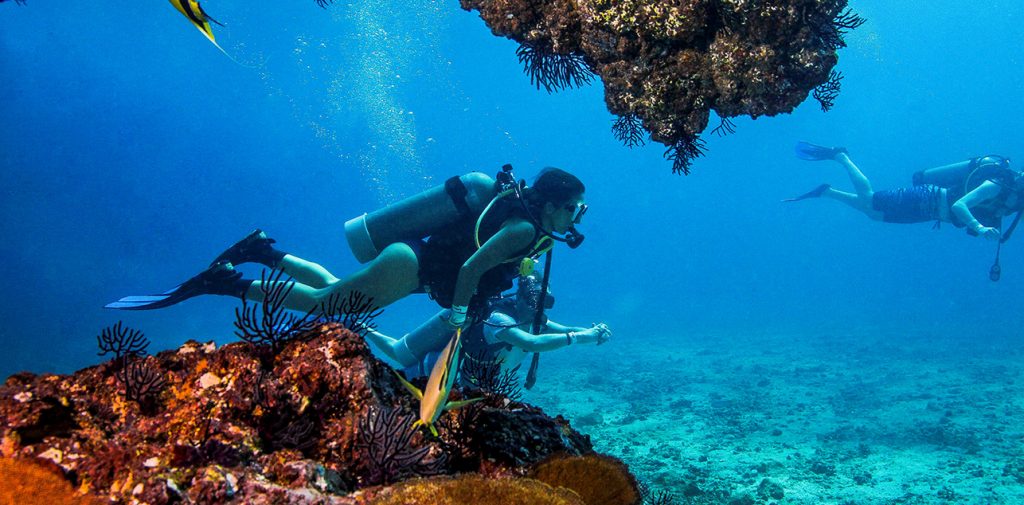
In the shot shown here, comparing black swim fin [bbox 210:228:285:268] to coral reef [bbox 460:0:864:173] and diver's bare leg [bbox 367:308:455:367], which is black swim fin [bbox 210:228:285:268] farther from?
coral reef [bbox 460:0:864:173]

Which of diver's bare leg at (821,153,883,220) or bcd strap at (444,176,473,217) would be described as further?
diver's bare leg at (821,153,883,220)

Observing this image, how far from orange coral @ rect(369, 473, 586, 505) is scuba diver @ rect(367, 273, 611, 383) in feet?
19.7

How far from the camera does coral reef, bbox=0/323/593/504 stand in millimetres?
1811

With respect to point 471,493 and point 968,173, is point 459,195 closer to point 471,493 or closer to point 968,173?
point 471,493

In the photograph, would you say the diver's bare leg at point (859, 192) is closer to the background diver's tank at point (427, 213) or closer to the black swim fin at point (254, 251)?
the background diver's tank at point (427, 213)

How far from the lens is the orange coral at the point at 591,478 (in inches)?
94.1

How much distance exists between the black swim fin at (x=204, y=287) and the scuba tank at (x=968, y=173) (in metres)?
21.8

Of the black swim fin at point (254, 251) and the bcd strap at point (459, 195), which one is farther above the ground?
the bcd strap at point (459, 195)

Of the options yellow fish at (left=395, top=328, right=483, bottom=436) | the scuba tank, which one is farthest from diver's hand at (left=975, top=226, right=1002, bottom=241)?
yellow fish at (left=395, top=328, right=483, bottom=436)

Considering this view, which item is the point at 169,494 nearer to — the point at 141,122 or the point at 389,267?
the point at 389,267

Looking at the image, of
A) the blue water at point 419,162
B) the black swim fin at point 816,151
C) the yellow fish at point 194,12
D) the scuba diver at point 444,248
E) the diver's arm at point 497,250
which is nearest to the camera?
the yellow fish at point 194,12

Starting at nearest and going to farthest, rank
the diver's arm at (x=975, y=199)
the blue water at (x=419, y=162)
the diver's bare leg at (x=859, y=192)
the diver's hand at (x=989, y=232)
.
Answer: the diver's hand at (x=989, y=232)
the diver's arm at (x=975, y=199)
the diver's bare leg at (x=859, y=192)
the blue water at (x=419, y=162)

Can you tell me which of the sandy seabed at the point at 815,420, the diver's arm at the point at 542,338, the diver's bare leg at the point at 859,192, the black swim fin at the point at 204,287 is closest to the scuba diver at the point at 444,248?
the black swim fin at the point at 204,287

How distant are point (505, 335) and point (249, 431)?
6.29m
